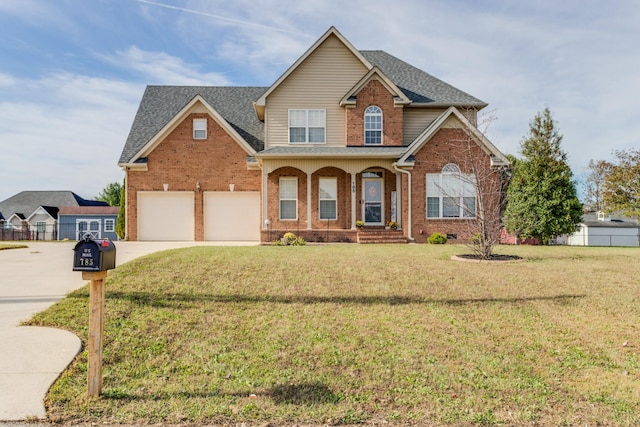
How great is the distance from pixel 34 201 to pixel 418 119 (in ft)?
150

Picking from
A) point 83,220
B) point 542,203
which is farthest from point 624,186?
point 83,220

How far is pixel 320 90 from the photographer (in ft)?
68.7

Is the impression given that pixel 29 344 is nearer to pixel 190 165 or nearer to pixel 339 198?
pixel 339 198

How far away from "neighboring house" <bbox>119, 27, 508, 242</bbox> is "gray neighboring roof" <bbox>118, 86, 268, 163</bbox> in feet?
1.02

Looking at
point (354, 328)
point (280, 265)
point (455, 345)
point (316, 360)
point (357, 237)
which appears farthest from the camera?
point (357, 237)

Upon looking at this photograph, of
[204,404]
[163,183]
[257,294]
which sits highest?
[163,183]

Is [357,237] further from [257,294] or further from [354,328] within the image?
[354,328]

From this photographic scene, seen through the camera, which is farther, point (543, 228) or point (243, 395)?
point (543, 228)

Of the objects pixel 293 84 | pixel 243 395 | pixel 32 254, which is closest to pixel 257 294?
pixel 243 395

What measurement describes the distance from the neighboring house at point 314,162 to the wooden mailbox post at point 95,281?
1446 cm

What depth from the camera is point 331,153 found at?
1886 cm

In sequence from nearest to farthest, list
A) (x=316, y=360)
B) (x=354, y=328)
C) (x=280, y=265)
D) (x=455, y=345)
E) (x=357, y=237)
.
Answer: (x=316, y=360) → (x=455, y=345) → (x=354, y=328) → (x=280, y=265) → (x=357, y=237)

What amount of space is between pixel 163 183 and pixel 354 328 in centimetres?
1713

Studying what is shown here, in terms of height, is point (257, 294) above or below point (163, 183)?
below
